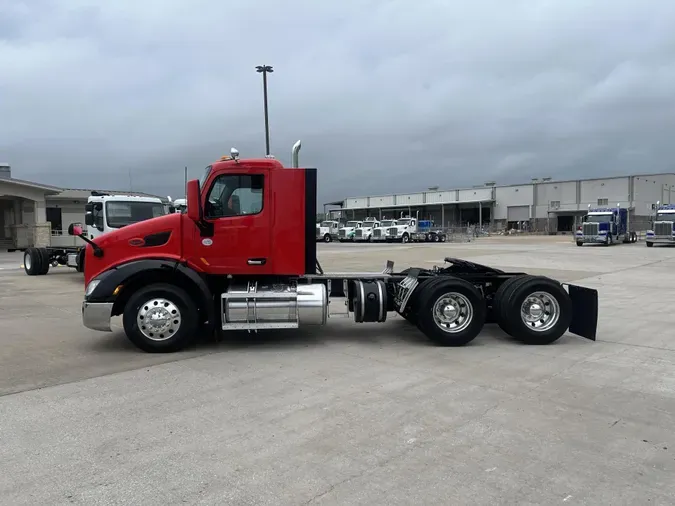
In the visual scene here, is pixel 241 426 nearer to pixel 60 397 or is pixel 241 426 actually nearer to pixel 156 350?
pixel 60 397

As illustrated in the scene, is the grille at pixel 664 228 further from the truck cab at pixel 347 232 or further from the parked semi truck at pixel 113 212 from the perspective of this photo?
the parked semi truck at pixel 113 212

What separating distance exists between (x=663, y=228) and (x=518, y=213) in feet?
140

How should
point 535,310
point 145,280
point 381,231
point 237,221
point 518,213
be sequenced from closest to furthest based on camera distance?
point 145,280 → point 237,221 → point 535,310 → point 381,231 → point 518,213

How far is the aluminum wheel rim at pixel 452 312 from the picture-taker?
7.46 meters

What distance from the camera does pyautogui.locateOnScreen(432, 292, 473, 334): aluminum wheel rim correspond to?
7465 mm

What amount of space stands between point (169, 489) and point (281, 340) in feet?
14.6

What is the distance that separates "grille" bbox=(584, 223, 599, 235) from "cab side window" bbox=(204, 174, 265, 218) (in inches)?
1480

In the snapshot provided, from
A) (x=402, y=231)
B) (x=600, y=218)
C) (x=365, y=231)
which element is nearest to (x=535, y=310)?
(x=600, y=218)

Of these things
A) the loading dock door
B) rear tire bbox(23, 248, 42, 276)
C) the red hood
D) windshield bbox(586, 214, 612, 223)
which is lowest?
rear tire bbox(23, 248, 42, 276)

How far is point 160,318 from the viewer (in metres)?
7.01

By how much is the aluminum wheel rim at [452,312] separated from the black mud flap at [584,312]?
1.77 meters

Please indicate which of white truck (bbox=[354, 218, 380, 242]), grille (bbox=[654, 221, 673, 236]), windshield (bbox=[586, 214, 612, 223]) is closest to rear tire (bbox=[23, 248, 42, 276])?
windshield (bbox=[586, 214, 612, 223])

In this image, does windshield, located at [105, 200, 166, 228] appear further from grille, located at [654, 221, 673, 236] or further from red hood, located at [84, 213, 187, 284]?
grille, located at [654, 221, 673, 236]

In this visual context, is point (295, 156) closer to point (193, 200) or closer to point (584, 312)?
point (193, 200)
